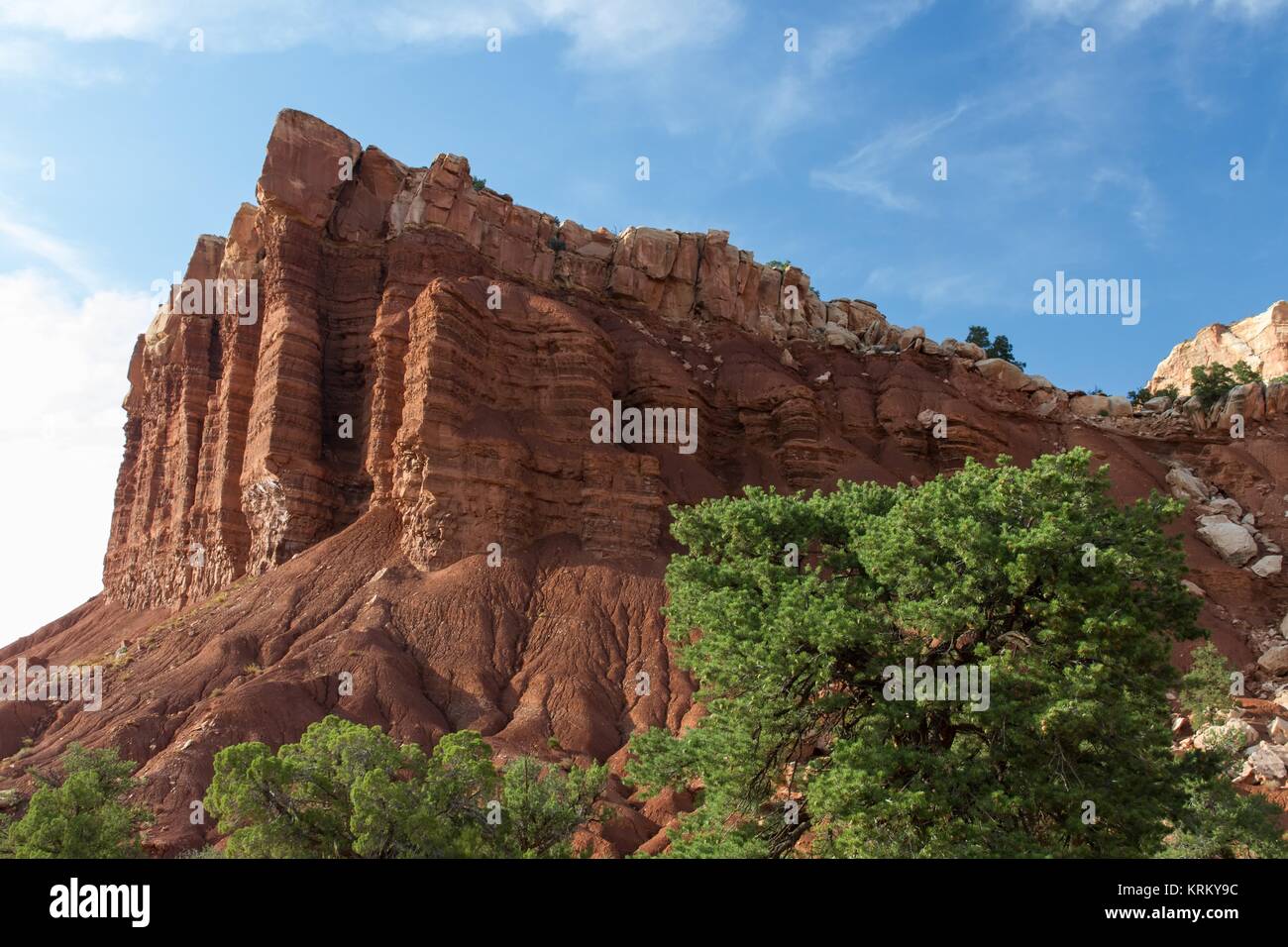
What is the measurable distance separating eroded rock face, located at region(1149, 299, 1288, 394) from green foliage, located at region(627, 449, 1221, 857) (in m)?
66.3

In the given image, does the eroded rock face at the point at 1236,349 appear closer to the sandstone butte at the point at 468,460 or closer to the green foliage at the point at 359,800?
the sandstone butte at the point at 468,460

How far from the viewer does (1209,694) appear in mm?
36250

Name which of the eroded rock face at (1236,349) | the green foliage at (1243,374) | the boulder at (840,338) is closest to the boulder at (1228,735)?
the boulder at (840,338)

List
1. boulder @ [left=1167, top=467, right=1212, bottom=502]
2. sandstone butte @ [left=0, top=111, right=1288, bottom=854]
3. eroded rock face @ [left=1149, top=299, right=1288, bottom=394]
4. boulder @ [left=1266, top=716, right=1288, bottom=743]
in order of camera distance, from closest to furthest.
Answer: boulder @ [left=1266, top=716, right=1288, bottom=743]
sandstone butte @ [left=0, top=111, right=1288, bottom=854]
boulder @ [left=1167, top=467, right=1212, bottom=502]
eroded rock face @ [left=1149, top=299, right=1288, bottom=394]

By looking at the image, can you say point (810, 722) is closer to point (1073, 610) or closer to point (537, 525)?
point (1073, 610)

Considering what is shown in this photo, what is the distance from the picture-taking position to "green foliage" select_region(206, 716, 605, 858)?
18.5 m

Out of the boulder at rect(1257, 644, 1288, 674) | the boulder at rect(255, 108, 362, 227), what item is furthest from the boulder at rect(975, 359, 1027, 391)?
the boulder at rect(255, 108, 362, 227)

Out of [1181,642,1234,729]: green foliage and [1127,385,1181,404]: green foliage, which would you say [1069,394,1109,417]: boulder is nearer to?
[1127,385,1181,404]: green foliage

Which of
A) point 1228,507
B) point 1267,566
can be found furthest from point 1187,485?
point 1267,566

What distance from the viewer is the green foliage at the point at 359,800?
1850 cm
